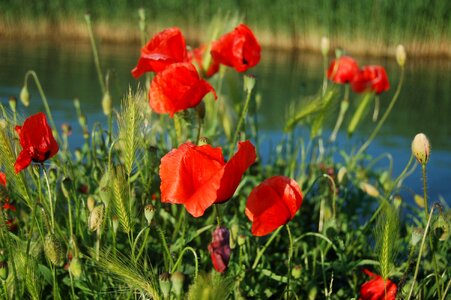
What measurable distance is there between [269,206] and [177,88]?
0.91 feet

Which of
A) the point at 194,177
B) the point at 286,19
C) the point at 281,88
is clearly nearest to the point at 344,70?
the point at 194,177

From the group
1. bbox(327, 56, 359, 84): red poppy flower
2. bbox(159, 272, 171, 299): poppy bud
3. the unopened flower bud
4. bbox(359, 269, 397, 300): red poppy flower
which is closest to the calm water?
bbox(327, 56, 359, 84): red poppy flower

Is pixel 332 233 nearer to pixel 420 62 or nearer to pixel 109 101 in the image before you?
pixel 109 101

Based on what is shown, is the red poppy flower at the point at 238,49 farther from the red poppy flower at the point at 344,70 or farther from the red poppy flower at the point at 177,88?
the red poppy flower at the point at 344,70

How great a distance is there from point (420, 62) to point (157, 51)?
446 centimetres

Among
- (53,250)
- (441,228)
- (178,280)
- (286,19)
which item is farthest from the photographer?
(286,19)

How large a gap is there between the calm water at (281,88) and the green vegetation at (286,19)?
9.3 inches

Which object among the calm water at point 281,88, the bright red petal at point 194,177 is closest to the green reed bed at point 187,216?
the bright red petal at point 194,177

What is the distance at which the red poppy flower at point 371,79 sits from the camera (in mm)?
1893

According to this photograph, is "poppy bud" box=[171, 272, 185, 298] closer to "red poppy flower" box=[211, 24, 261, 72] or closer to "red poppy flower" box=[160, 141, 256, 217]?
"red poppy flower" box=[160, 141, 256, 217]

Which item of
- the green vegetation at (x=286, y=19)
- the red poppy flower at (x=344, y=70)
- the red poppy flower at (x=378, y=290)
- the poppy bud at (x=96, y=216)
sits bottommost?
the green vegetation at (x=286, y=19)

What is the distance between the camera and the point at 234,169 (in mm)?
913

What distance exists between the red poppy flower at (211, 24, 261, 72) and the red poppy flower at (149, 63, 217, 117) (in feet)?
0.68

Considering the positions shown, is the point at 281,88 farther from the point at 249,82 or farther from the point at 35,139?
the point at 35,139
